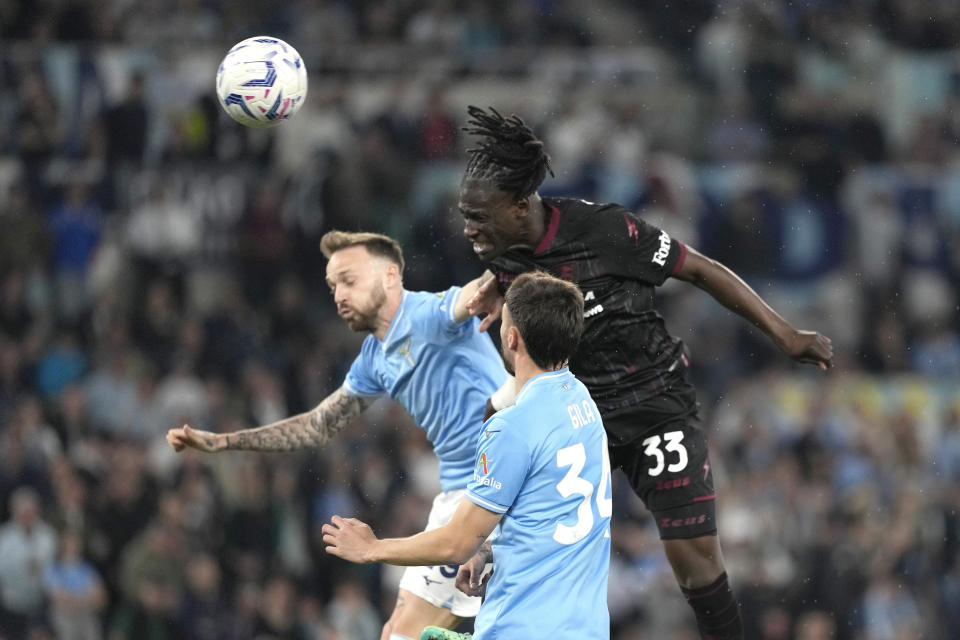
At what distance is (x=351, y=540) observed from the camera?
5328mm

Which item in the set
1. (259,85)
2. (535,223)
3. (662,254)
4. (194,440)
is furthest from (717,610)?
(259,85)

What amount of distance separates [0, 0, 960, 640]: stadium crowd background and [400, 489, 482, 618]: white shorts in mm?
4939

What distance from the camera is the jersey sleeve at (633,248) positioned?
662 centimetres

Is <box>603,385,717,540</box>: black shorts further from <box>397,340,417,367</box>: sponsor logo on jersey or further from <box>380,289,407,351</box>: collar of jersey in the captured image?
<box>380,289,407,351</box>: collar of jersey

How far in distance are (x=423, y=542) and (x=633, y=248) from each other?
1988 mm

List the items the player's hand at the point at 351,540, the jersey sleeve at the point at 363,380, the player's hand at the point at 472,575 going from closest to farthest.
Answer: the player's hand at the point at 351,540 → the player's hand at the point at 472,575 → the jersey sleeve at the point at 363,380

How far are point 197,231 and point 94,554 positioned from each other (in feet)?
13.3

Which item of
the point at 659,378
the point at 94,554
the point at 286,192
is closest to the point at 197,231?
the point at 286,192

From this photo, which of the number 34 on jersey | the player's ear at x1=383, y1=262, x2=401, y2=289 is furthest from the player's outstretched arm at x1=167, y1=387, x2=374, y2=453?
the number 34 on jersey

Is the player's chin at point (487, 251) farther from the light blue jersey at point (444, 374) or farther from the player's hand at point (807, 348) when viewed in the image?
the player's hand at point (807, 348)

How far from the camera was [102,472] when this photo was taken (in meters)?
12.6

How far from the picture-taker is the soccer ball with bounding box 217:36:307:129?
292 inches

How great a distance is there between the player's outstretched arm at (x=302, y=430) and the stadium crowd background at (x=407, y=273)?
490cm

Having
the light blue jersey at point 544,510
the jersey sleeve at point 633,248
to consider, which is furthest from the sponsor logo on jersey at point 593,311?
the light blue jersey at point 544,510
